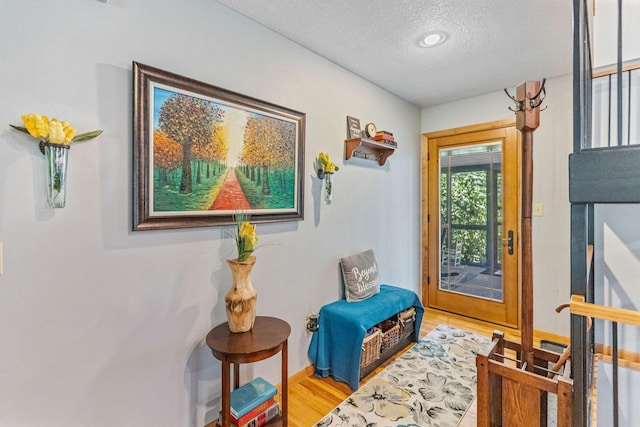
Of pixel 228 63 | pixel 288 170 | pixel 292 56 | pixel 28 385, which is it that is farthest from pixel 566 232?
pixel 28 385

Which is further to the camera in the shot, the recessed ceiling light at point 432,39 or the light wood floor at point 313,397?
the recessed ceiling light at point 432,39

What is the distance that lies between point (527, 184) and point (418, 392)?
5.21 feet

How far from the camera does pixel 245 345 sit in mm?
1515

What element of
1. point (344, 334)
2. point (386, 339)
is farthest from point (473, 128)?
point (344, 334)

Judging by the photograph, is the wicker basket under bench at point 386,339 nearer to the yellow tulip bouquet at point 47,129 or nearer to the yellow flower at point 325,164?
the yellow flower at point 325,164

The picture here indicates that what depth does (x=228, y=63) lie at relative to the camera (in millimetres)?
1849

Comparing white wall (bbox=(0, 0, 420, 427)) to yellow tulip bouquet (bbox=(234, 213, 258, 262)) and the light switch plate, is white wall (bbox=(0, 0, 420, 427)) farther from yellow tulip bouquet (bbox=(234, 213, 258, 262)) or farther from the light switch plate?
the light switch plate

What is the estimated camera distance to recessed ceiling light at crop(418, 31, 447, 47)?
2.14m

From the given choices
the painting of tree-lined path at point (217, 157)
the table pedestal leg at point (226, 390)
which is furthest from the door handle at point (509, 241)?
the table pedestal leg at point (226, 390)

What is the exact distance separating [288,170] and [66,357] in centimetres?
153

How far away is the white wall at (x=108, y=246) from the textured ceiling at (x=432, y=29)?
0.28 metres

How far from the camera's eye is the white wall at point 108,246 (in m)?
1.21

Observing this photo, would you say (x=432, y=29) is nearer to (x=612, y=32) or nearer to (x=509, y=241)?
(x=612, y=32)

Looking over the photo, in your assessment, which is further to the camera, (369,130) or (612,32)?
(369,130)
